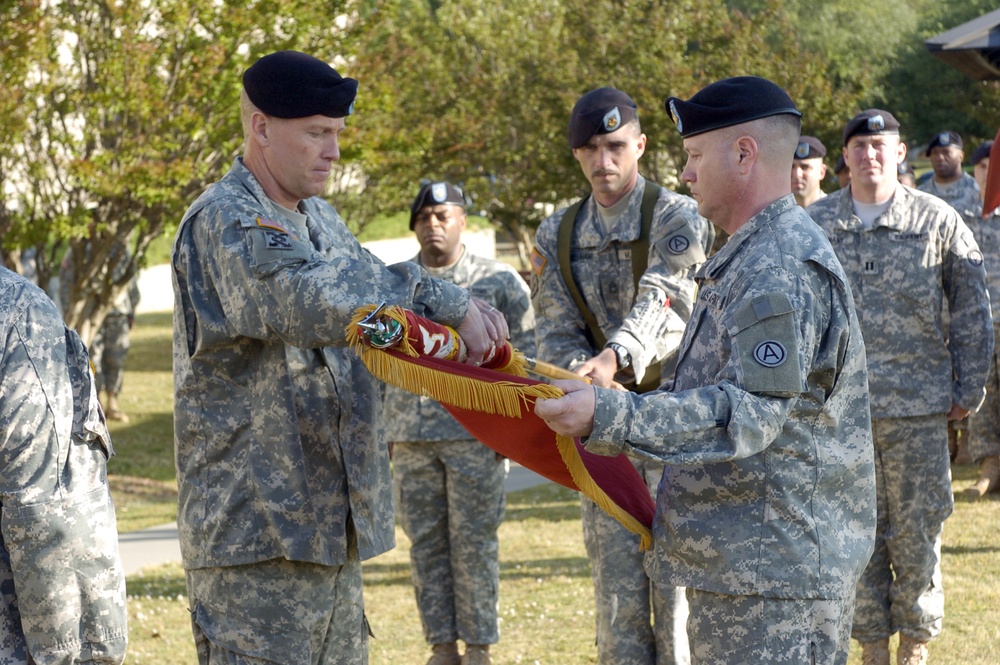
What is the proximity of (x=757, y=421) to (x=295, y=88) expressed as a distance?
168 centimetres

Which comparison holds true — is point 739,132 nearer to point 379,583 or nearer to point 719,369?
point 719,369

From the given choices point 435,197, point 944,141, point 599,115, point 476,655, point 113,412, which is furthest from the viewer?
point 113,412

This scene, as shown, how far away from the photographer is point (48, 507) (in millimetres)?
3213

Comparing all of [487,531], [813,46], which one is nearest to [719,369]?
Answer: [487,531]

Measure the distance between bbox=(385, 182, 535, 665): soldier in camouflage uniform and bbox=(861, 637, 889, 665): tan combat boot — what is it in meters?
1.95

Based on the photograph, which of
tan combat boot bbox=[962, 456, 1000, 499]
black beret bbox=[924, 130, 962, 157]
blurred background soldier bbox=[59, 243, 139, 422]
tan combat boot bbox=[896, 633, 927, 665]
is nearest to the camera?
tan combat boot bbox=[896, 633, 927, 665]

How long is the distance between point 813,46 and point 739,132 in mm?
36735

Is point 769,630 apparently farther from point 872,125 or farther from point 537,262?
point 872,125

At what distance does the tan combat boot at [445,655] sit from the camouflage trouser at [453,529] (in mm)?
40

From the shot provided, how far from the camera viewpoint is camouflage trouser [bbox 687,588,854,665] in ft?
9.87

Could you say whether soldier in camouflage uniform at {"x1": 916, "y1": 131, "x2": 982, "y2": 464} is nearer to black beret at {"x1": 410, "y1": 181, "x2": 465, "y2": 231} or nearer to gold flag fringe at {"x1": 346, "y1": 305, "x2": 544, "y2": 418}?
black beret at {"x1": 410, "y1": 181, "x2": 465, "y2": 231}

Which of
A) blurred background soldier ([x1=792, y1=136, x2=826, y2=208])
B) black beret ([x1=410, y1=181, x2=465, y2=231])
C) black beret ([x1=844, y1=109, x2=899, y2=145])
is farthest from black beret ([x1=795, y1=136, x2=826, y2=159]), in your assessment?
black beret ([x1=410, y1=181, x2=465, y2=231])

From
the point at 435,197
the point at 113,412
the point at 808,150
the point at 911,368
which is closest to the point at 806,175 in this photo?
the point at 808,150

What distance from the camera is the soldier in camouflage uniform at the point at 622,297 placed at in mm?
5074
